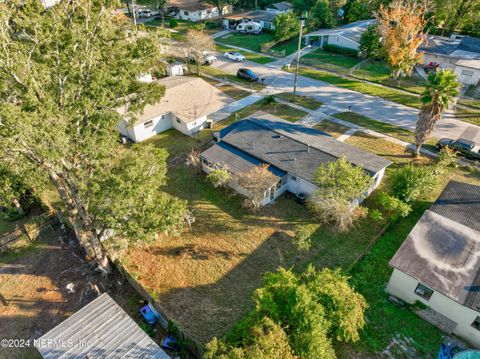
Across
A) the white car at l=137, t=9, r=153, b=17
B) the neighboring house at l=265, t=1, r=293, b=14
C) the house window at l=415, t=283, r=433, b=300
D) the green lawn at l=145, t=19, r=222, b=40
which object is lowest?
the house window at l=415, t=283, r=433, b=300

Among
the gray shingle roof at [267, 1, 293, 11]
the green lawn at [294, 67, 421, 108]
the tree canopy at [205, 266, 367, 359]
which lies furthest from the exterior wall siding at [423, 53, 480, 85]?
the tree canopy at [205, 266, 367, 359]

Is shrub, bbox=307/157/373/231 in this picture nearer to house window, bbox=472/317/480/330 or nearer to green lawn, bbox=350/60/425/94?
house window, bbox=472/317/480/330

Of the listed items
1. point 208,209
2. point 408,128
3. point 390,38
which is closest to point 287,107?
point 408,128

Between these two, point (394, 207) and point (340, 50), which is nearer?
point (394, 207)

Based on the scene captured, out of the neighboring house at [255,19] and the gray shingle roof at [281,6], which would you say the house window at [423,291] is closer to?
the neighboring house at [255,19]

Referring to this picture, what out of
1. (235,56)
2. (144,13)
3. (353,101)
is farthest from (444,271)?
(144,13)

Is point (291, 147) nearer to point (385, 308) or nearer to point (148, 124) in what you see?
point (385, 308)

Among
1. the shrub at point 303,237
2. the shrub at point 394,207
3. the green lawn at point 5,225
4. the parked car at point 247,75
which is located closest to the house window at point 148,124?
the green lawn at point 5,225
